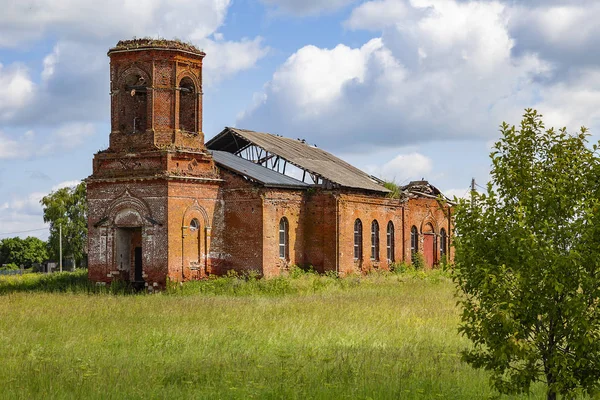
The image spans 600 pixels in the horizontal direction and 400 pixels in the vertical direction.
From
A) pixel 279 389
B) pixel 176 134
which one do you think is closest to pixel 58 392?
pixel 279 389

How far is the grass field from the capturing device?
11016 millimetres

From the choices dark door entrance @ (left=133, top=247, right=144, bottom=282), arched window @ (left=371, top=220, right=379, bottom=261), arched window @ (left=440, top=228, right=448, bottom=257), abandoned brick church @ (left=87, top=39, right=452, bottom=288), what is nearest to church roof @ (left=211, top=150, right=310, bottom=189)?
abandoned brick church @ (left=87, top=39, right=452, bottom=288)

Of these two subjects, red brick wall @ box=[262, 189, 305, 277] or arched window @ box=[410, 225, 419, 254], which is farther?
arched window @ box=[410, 225, 419, 254]

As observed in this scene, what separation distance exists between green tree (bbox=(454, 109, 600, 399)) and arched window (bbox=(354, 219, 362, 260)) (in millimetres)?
24313

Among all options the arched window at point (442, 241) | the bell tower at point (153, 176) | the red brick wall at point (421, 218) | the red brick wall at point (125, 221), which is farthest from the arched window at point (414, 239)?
the red brick wall at point (125, 221)

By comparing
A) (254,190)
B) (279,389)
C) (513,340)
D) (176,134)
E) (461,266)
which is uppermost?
(176,134)

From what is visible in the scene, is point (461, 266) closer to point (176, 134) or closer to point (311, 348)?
point (311, 348)

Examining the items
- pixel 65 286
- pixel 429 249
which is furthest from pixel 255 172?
pixel 429 249

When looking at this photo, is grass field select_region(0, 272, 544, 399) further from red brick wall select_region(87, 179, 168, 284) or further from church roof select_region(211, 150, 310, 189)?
church roof select_region(211, 150, 310, 189)

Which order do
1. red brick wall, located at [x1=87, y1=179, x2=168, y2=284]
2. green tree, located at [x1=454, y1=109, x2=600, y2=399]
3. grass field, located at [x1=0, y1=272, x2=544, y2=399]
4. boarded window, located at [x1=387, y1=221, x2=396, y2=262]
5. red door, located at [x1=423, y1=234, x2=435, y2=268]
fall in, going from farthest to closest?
red door, located at [x1=423, y1=234, x2=435, y2=268] < boarded window, located at [x1=387, y1=221, x2=396, y2=262] < red brick wall, located at [x1=87, y1=179, x2=168, y2=284] < grass field, located at [x1=0, y1=272, x2=544, y2=399] < green tree, located at [x1=454, y1=109, x2=600, y2=399]

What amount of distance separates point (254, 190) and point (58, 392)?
18.4m

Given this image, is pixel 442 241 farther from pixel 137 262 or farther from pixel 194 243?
pixel 137 262

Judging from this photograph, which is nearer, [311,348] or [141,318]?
[311,348]

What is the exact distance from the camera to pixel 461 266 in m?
8.87
